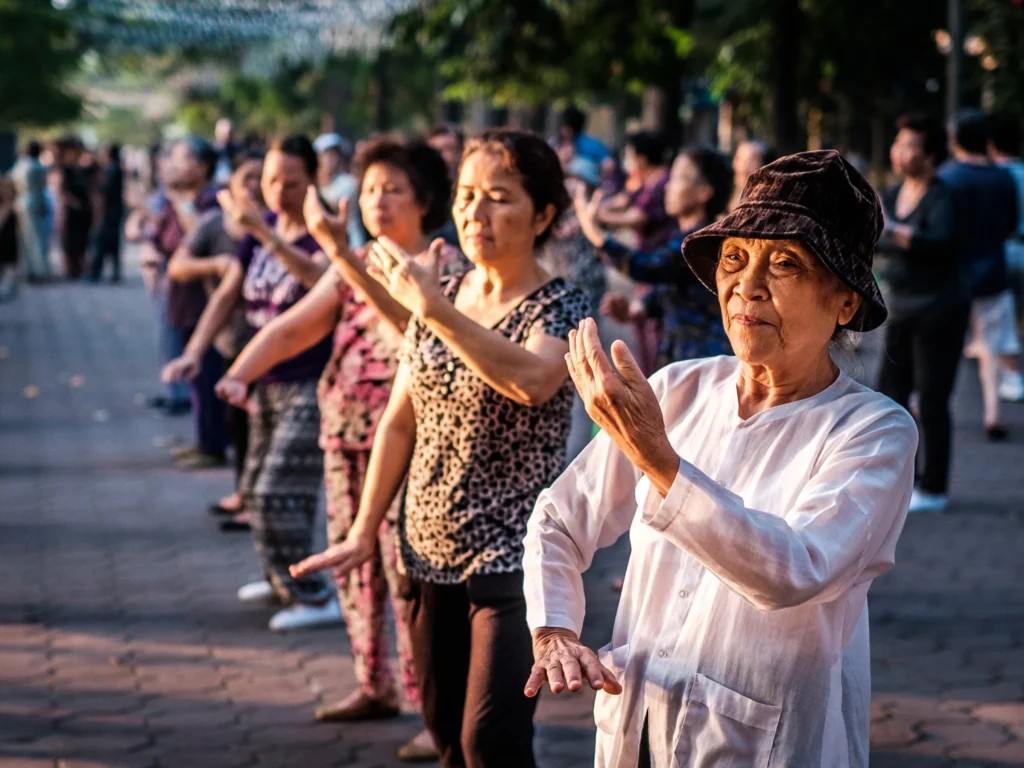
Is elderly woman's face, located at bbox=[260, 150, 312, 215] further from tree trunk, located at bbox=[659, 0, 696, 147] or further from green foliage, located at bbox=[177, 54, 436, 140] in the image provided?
green foliage, located at bbox=[177, 54, 436, 140]

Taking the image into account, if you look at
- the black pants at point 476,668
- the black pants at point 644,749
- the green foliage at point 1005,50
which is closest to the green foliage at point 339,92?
the green foliage at point 1005,50

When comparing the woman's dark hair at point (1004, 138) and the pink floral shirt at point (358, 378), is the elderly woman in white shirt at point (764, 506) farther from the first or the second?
the woman's dark hair at point (1004, 138)

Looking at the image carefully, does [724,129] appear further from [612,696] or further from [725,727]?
[725,727]

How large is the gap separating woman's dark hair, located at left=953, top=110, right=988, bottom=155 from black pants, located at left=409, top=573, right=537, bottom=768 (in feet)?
23.5

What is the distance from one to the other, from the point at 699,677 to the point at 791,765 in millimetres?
196

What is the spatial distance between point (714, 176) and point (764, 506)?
4.95 meters

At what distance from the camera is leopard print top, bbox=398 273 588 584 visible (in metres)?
4.24

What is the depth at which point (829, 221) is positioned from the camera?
262cm

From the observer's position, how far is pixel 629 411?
247 centimetres

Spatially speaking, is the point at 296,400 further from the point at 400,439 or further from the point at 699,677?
the point at 699,677

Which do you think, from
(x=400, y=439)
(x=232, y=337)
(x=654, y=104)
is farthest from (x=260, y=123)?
(x=400, y=439)

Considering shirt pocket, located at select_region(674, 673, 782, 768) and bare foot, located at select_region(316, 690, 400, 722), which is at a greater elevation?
shirt pocket, located at select_region(674, 673, 782, 768)

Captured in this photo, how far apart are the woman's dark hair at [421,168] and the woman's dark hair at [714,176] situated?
2.08 m


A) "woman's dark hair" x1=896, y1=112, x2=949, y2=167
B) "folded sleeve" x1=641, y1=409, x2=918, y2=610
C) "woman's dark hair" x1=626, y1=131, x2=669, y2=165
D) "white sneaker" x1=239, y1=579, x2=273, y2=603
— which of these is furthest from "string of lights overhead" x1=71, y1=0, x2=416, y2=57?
"folded sleeve" x1=641, y1=409, x2=918, y2=610
